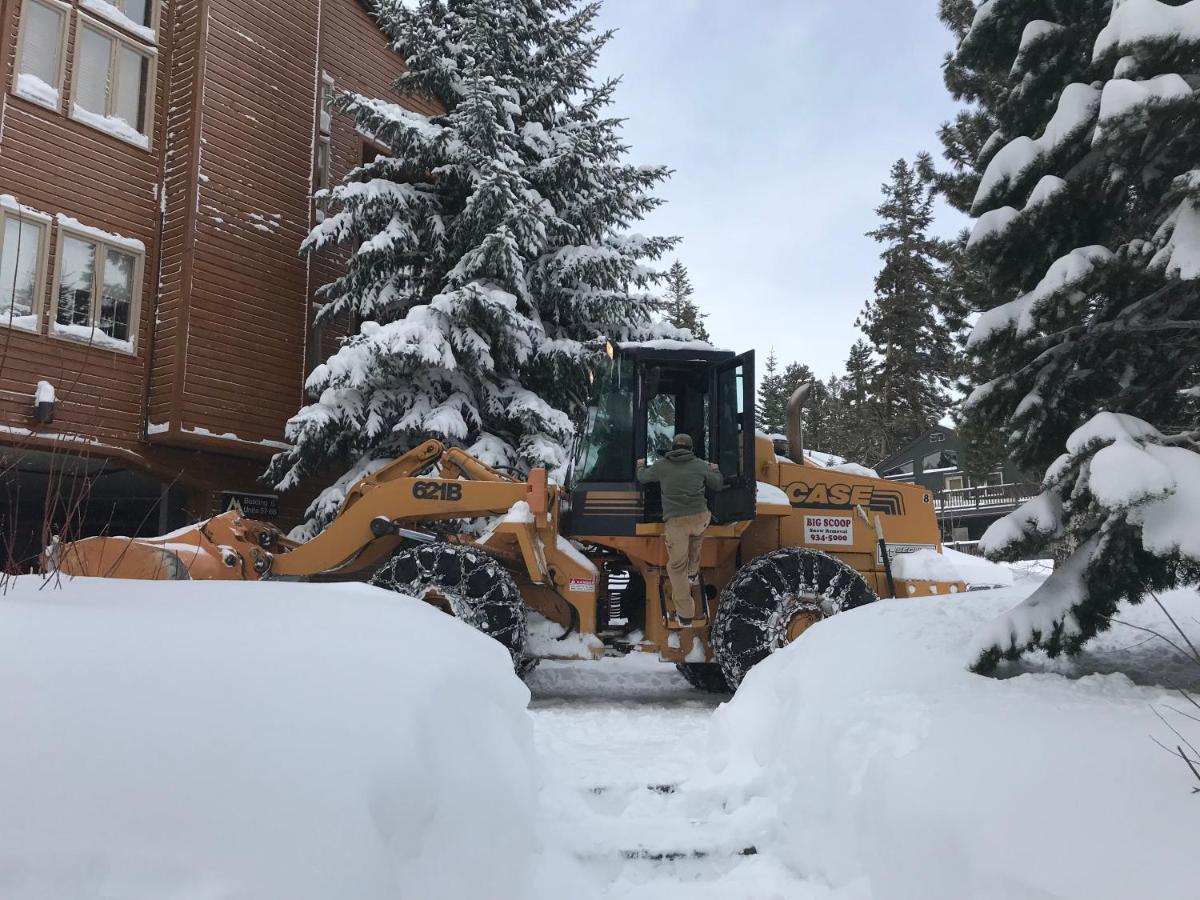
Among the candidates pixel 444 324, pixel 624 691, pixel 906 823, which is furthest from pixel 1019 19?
pixel 444 324

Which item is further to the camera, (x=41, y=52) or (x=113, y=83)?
(x=113, y=83)

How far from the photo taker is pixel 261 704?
254cm

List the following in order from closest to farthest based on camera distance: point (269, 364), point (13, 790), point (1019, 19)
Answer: point (13, 790) → point (1019, 19) → point (269, 364)

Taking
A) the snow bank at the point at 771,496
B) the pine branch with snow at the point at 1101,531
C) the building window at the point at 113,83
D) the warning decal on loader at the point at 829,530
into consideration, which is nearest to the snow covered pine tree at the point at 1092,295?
the pine branch with snow at the point at 1101,531

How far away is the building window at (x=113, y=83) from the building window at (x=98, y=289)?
5.86 feet

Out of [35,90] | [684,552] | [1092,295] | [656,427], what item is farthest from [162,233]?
[1092,295]

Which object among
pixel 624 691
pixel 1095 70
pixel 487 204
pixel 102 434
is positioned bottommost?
pixel 624 691

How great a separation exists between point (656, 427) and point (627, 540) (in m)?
1.14

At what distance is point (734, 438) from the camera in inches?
307

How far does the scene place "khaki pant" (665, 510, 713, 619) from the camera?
7.38 m

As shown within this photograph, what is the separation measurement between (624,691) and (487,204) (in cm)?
767

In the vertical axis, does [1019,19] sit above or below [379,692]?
above

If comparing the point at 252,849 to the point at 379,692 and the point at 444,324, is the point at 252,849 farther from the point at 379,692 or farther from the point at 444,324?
the point at 444,324

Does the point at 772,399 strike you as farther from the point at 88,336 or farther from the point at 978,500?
the point at 88,336
